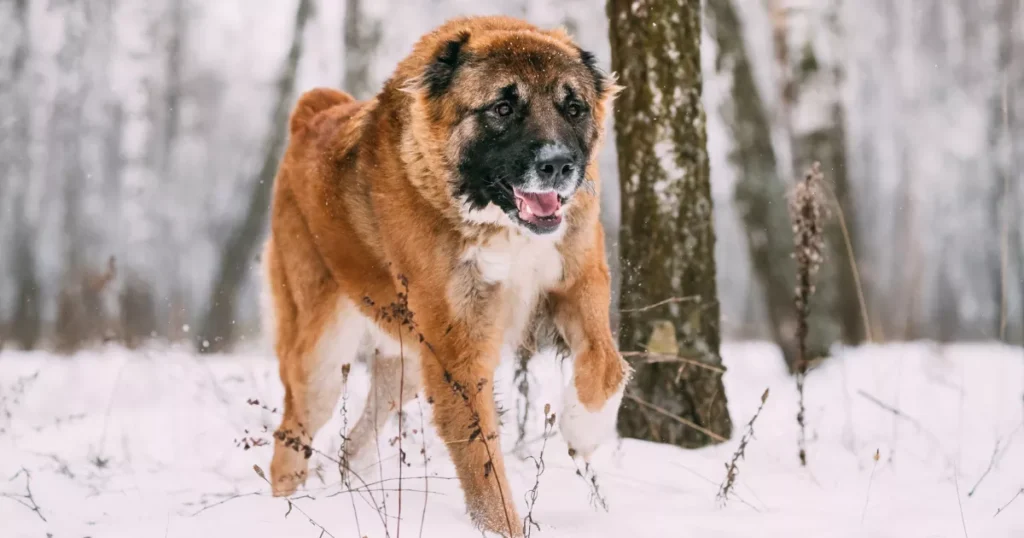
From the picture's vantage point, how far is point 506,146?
345 centimetres

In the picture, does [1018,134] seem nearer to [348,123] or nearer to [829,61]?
[829,61]

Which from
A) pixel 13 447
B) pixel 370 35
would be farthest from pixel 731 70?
pixel 13 447

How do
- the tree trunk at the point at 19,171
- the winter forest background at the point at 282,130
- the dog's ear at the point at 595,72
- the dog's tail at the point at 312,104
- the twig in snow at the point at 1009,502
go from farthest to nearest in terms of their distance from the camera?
1. the tree trunk at the point at 19,171
2. the winter forest background at the point at 282,130
3. the dog's tail at the point at 312,104
4. the dog's ear at the point at 595,72
5. the twig in snow at the point at 1009,502

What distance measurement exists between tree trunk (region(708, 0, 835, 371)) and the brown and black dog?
558cm

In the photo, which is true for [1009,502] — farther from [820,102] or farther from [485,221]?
[820,102]

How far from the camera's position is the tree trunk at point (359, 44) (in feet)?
38.5

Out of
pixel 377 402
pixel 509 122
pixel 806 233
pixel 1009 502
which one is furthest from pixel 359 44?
pixel 1009 502

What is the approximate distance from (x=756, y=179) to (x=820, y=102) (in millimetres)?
1007

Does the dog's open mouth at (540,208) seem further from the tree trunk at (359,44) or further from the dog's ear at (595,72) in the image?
the tree trunk at (359,44)

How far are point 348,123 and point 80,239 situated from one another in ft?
56.3

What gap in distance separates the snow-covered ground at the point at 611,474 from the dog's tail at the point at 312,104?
5.26 ft

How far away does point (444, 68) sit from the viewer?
3662 mm

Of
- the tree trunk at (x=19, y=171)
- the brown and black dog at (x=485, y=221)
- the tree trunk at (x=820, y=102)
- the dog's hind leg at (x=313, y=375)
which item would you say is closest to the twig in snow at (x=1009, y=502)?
the brown and black dog at (x=485, y=221)

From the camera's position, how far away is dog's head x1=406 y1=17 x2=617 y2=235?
338cm
